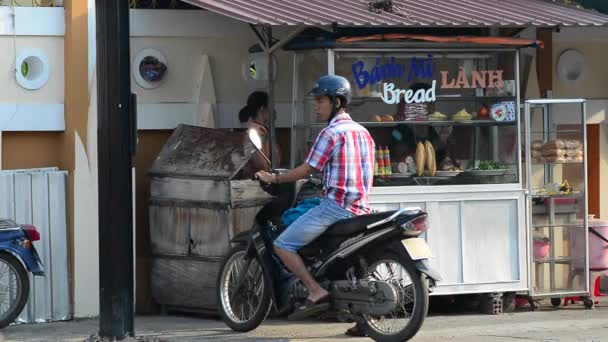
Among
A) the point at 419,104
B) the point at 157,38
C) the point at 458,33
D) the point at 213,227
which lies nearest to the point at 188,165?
the point at 213,227

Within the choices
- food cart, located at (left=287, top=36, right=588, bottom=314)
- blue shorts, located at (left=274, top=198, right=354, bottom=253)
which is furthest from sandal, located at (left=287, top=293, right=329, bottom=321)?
food cart, located at (left=287, top=36, right=588, bottom=314)

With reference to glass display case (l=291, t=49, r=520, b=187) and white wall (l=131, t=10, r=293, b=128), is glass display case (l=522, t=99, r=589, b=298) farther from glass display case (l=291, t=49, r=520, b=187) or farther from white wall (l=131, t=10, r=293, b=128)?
white wall (l=131, t=10, r=293, b=128)

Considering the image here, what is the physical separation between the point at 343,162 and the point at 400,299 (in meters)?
1.02

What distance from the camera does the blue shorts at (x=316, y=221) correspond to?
318 inches

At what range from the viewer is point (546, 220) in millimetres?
10617

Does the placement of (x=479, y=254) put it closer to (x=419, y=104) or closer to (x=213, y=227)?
(x=419, y=104)

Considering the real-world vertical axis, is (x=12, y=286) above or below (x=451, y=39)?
below

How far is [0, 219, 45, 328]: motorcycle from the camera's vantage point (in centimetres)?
929

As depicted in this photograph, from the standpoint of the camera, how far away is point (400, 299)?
314 inches

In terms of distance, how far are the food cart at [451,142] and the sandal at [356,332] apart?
138 cm

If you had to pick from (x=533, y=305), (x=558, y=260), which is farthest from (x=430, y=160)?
(x=533, y=305)

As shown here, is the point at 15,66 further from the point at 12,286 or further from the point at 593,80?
the point at 593,80

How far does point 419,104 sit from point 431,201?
844mm

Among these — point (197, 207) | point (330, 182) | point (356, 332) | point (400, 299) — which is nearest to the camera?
point (400, 299)
